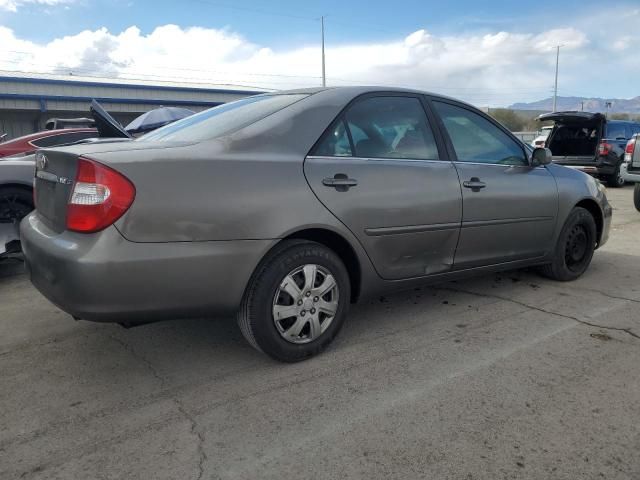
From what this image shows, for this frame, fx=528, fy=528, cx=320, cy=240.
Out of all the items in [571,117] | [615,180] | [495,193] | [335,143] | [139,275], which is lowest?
[615,180]

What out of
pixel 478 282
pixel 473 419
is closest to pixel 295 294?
pixel 473 419

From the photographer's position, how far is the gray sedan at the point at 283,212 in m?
2.45

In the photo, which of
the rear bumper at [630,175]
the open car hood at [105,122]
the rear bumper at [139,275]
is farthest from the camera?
the rear bumper at [630,175]

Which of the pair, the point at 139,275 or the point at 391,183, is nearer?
the point at 139,275

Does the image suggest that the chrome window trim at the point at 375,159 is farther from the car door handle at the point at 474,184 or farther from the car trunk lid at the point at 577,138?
the car trunk lid at the point at 577,138

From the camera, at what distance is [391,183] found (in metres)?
3.21

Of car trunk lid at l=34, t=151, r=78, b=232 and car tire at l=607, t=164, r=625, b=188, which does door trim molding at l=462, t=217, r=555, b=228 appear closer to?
car trunk lid at l=34, t=151, r=78, b=232

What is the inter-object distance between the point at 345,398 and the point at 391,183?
1.32 meters

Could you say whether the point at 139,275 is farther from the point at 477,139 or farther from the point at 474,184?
the point at 477,139

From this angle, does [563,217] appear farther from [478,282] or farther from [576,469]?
[576,469]

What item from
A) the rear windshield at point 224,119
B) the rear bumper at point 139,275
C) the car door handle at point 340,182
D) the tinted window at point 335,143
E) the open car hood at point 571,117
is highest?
the open car hood at point 571,117

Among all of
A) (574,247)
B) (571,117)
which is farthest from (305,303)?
(571,117)

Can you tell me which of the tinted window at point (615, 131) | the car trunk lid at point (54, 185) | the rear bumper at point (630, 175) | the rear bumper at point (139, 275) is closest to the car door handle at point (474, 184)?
the rear bumper at point (139, 275)

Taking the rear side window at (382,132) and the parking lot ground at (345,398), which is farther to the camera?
the rear side window at (382,132)
